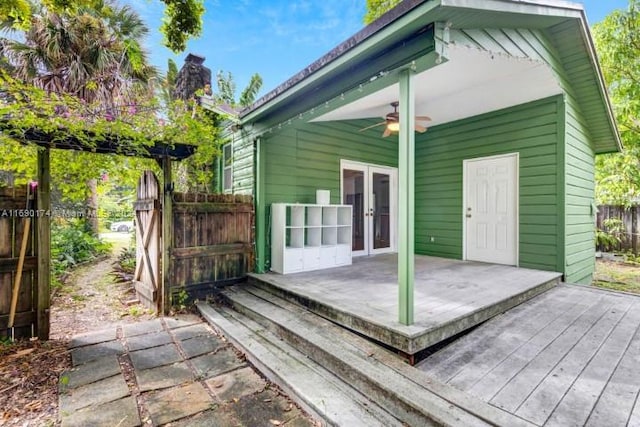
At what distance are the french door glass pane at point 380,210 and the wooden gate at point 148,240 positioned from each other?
396cm

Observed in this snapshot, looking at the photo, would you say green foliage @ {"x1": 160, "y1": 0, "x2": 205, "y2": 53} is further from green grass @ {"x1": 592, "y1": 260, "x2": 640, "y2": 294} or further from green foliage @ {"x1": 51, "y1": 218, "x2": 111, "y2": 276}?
green grass @ {"x1": 592, "y1": 260, "x2": 640, "y2": 294}

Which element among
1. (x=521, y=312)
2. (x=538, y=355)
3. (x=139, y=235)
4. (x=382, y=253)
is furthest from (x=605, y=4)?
(x=139, y=235)

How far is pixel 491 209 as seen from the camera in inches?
207

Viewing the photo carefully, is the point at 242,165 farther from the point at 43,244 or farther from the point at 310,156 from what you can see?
the point at 43,244

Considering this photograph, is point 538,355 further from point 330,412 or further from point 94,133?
point 94,133

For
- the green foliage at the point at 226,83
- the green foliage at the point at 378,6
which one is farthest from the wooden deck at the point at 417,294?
the green foliage at the point at 226,83

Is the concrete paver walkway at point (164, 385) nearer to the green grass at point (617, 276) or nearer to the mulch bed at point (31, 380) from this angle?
the mulch bed at point (31, 380)

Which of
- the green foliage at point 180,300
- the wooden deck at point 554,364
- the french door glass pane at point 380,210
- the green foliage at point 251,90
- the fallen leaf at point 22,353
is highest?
the green foliage at point 251,90

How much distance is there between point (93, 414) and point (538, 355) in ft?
10.7

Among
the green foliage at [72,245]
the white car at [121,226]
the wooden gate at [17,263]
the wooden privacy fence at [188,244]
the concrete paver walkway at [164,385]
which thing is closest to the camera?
the concrete paver walkway at [164,385]

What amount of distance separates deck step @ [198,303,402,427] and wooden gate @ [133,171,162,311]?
142cm

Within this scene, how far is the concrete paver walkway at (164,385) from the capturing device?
6.51 feet

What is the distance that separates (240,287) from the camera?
14.6ft

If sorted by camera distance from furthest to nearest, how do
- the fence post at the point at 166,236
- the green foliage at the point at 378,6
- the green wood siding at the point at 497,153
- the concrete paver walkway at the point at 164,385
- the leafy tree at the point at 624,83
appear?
the green foliage at the point at 378,6
the leafy tree at the point at 624,83
the green wood siding at the point at 497,153
the fence post at the point at 166,236
the concrete paver walkway at the point at 164,385
